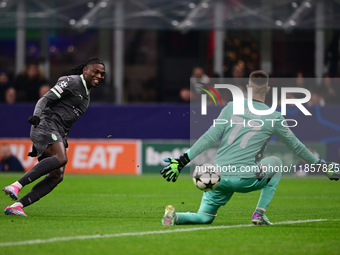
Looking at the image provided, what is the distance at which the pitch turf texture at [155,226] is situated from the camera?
4.68m

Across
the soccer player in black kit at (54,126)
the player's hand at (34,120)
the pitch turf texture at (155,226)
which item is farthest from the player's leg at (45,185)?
the player's hand at (34,120)

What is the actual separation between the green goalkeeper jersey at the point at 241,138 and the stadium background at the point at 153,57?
7.79 m

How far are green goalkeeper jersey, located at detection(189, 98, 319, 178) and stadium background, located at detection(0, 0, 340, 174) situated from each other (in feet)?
25.6

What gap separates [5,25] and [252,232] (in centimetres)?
1284

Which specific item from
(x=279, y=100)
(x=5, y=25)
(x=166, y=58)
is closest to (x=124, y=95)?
(x=166, y=58)

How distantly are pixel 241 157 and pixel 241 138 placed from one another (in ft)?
0.64

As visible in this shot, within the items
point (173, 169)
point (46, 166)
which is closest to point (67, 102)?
point (46, 166)

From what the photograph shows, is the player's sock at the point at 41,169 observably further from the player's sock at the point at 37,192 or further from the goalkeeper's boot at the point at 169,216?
the goalkeeper's boot at the point at 169,216

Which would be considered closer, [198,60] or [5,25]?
[5,25]

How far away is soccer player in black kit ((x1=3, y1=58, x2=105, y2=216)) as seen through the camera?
21.9ft

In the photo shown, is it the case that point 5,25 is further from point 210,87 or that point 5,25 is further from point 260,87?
point 260,87

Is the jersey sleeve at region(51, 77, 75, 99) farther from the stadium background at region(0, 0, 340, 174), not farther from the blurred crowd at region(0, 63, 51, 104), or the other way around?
the blurred crowd at region(0, 63, 51, 104)

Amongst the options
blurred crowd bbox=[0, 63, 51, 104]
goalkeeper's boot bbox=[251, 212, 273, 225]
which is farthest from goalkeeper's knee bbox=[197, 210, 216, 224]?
blurred crowd bbox=[0, 63, 51, 104]

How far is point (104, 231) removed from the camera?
18.1 ft
